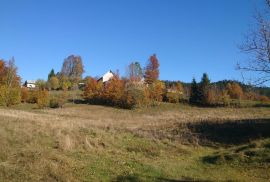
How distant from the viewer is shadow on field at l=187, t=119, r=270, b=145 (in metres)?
32.3

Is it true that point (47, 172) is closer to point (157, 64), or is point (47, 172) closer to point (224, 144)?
point (224, 144)

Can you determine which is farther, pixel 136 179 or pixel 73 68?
pixel 73 68

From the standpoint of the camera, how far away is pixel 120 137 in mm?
28266

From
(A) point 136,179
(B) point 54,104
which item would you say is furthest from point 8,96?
(A) point 136,179

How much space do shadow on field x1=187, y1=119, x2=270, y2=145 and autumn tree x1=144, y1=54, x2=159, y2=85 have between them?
232ft

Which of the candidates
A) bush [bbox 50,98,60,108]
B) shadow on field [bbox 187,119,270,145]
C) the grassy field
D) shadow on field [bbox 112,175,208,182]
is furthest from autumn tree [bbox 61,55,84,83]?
shadow on field [bbox 112,175,208,182]

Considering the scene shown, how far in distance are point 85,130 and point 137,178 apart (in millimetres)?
13908

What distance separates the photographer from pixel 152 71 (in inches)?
4542

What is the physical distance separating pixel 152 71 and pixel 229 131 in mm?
77576

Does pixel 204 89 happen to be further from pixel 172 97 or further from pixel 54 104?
pixel 54 104

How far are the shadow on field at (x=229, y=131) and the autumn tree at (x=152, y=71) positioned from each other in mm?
70628

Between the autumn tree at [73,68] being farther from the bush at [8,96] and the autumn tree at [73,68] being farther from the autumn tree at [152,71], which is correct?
the bush at [8,96]

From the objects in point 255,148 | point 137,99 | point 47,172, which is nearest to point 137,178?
point 47,172

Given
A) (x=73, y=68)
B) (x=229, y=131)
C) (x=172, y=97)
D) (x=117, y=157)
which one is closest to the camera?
(x=117, y=157)
